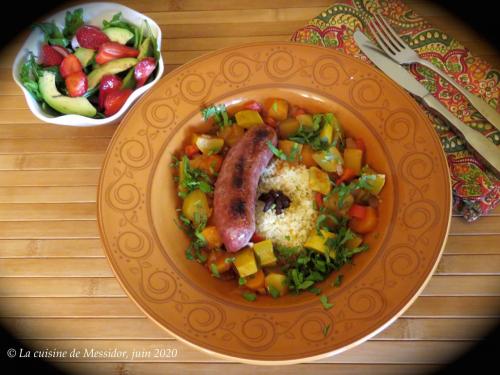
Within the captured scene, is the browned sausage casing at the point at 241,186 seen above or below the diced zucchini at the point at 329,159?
below

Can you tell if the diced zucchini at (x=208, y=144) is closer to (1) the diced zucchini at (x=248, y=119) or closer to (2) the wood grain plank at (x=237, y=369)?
(1) the diced zucchini at (x=248, y=119)

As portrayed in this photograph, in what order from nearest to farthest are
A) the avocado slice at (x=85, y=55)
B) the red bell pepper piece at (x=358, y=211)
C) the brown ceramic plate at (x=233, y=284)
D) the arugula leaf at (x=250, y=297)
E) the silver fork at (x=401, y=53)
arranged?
the brown ceramic plate at (x=233, y=284) < the arugula leaf at (x=250, y=297) < the red bell pepper piece at (x=358, y=211) < the silver fork at (x=401, y=53) < the avocado slice at (x=85, y=55)

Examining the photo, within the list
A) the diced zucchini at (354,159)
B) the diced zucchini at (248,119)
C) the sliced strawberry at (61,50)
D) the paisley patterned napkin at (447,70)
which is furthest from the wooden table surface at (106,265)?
the diced zucchini at (248,119)

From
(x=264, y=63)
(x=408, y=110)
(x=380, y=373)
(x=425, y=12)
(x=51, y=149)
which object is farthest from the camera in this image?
(x=425, y=12)

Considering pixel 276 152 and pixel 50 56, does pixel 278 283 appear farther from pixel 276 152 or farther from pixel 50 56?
pixel 50 56

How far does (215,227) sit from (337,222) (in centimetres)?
45

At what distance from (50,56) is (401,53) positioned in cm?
152

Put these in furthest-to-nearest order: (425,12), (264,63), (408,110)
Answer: (425,12)
(264,63)
(408,110)

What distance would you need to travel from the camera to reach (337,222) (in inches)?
66.8

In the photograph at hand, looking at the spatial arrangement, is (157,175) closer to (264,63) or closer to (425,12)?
(264,63)

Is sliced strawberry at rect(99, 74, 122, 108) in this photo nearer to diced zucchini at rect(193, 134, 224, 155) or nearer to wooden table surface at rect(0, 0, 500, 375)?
wooden table surface at rect(0, 0, 500, 375)

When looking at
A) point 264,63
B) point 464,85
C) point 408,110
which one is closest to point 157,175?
point 264,63

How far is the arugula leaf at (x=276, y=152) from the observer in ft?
5.70

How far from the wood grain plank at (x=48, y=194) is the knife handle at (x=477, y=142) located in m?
1.49
